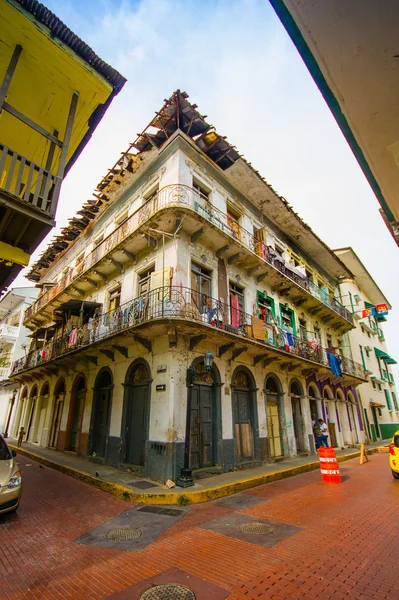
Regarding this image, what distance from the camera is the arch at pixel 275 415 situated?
1333 centimetres

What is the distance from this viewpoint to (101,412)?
1287cm

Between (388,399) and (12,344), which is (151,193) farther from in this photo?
(388,399)

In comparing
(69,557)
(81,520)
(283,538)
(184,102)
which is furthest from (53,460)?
(184,102)

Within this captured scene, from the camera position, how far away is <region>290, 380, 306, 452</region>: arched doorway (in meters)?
15.1

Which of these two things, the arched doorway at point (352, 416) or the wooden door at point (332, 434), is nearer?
the wooden door at point (332, 434)

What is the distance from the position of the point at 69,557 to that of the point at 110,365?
8432 mm

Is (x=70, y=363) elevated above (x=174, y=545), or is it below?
above

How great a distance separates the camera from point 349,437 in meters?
19.6

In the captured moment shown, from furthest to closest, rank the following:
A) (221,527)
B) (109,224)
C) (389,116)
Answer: (109,224), (221,527), (389,116)

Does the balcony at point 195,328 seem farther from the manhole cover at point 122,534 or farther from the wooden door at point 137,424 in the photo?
the manhole cover at point 122,534

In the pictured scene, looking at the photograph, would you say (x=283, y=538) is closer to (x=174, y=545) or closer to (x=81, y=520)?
(x=174, y=545)

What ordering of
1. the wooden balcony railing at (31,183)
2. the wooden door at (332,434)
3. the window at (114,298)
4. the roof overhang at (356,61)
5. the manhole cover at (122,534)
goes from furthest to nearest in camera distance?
the wooden door at (332,434) < the window at (114,298) < the manhole cover at (122,534) < the wooden balcony railing at (31,183) < the roof overhang at (356,61)

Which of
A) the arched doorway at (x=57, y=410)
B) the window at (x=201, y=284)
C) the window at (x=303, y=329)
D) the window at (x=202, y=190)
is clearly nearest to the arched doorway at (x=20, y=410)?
the arched doorway at (x=57, y=410)

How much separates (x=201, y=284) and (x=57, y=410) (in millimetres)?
11612
